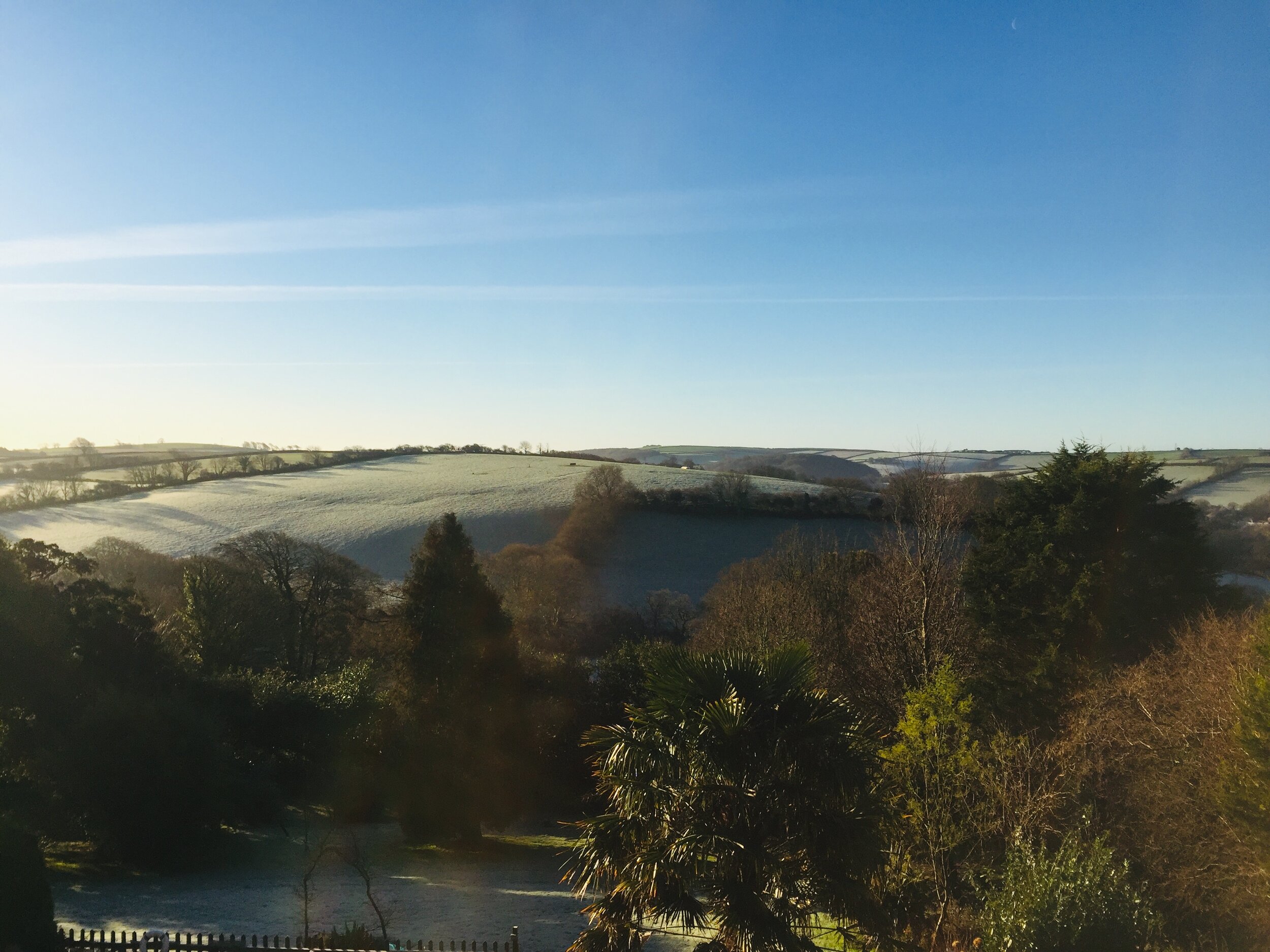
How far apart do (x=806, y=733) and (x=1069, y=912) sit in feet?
10.4

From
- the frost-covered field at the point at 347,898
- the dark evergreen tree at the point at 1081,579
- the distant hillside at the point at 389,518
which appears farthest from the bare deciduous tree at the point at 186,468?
the dark evergreen tree at the point at 1081,579

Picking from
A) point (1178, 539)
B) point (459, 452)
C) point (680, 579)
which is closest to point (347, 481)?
point (459, 452)

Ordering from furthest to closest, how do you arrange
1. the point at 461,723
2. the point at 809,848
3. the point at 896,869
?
the point at 461,723
the point at 896,869
the point at 809,848

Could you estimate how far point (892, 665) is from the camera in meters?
22.5

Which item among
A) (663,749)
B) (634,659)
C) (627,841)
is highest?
(663,749)

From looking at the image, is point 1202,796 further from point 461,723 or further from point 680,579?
point 680,579

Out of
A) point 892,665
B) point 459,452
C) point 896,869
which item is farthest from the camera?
point 459,452

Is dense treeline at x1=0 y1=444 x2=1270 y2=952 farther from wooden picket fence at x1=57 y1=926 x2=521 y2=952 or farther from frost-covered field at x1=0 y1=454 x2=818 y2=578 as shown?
frost-covered field at x1=0 y1=454 x2=818 y2=578

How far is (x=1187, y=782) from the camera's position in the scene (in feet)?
51.0

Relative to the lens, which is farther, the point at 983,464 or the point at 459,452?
the point at 459,452

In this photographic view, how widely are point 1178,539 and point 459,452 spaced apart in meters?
85.1

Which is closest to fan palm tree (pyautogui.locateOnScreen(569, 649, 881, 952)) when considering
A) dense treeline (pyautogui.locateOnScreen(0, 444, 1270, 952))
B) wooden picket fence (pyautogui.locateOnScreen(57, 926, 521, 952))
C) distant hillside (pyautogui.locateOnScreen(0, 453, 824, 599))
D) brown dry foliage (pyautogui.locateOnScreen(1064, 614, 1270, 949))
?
dense treeline (pyautogui.locateOnScreen(0, 444, 1270, 952))

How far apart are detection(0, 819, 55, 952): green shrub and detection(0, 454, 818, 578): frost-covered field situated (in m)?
46.2

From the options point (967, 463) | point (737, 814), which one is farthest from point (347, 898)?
point (967, 463)
